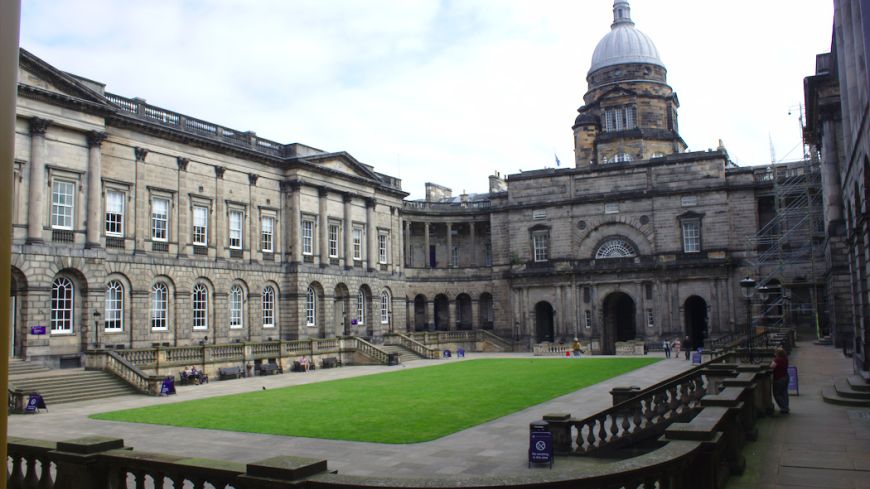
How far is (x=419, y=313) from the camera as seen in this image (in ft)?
212

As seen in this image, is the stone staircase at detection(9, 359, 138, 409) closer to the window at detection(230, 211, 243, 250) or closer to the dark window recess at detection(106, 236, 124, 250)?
the dark window recess at detection(106, 236, 124, 250)

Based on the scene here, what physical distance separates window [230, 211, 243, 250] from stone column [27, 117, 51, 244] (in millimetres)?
12502

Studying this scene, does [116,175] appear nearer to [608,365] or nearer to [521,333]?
[608,365]

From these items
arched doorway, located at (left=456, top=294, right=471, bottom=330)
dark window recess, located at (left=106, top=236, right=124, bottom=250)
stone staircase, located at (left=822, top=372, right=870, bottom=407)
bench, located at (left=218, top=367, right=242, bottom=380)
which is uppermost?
dark window recess, located at (left=106, top=236, right=124, bottom=250)

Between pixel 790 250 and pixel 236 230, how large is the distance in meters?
38.1

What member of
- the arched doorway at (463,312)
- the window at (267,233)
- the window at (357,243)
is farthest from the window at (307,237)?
the arched doorway at (463,312)

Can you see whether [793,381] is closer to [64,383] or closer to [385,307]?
[64,383]

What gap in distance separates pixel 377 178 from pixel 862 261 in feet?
124

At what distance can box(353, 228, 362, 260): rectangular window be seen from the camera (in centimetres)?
5237

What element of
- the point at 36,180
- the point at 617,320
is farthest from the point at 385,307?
the point at 36,180

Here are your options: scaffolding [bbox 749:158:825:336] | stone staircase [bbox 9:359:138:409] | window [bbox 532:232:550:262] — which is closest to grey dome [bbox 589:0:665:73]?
scaffolding [bbox 749:158:825:336]

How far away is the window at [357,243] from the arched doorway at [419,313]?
12.5 m

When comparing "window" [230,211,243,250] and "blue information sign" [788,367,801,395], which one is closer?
"blue information sign" [788,367,801,395]

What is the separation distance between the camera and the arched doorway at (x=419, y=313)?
64.2 meters
